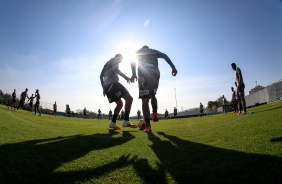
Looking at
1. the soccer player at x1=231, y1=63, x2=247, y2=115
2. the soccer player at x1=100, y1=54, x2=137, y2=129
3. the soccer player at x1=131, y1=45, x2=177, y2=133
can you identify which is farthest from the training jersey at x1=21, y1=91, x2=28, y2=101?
the soccer player at x1=231, y1=63, x2=247, y2=115

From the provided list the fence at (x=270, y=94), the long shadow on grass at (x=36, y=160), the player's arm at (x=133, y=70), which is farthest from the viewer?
the fence at (x=270, y=94)

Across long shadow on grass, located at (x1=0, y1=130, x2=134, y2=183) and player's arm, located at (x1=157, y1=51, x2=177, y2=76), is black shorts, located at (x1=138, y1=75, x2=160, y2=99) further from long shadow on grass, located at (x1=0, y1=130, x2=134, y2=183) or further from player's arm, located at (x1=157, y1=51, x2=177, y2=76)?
long shadow on grass, located at (x1=0, y1=130, x2=134, y2=183)

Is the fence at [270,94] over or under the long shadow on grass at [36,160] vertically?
over

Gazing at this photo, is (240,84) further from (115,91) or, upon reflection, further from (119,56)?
(115,91)

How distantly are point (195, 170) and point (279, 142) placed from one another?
4.47 ft

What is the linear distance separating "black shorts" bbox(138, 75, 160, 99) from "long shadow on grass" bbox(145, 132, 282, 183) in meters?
2.75

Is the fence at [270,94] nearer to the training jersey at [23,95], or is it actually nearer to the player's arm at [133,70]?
the player's arm at [133,70]

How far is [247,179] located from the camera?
1.68 meters

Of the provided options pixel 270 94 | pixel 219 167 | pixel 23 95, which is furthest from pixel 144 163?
pixel 270 94

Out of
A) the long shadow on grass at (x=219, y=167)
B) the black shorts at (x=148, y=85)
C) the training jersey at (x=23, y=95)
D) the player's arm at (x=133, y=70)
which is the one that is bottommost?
the long shadow on grass at (x=219, y=167)

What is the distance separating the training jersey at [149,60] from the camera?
556cm

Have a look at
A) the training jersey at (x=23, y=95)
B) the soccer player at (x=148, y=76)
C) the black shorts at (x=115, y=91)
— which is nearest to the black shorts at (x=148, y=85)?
the soccer player at (x=148, y=76)

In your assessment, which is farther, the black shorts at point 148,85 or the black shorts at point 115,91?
the black shorts at point 115,91

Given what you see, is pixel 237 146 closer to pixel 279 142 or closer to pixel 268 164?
pixel 279 142
